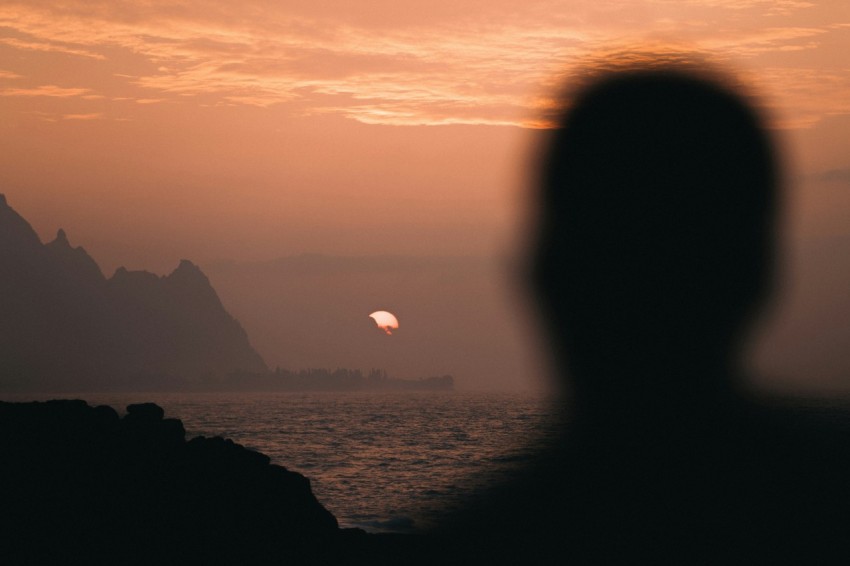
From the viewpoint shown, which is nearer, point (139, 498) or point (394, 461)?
point (139, 498)

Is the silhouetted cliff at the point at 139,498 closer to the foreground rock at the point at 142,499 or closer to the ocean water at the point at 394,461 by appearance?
the foreground rock at the point at 142,499

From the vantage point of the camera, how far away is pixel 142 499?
31.0m

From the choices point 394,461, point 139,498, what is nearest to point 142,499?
point 139,498

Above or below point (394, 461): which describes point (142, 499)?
above

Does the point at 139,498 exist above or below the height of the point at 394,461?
above

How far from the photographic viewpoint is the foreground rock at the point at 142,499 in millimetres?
28203

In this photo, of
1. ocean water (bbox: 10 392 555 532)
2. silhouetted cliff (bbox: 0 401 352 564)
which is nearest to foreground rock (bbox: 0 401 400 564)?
silhouetted cliff (bbox: 0 401 352 564)

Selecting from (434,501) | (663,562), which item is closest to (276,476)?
(663,562)

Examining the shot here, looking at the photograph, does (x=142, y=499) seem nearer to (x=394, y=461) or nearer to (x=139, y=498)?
(x=139, y=498)

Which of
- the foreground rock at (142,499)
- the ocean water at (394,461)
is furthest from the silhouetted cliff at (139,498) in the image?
the ocean water at (394,461)

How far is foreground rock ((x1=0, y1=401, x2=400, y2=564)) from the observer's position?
2820 centimetres

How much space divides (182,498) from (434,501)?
973 inches

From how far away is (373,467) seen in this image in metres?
74.3

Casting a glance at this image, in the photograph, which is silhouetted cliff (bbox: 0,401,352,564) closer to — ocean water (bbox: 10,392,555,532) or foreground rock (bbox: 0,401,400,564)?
foreground rock (bbox: 0,401,400,564)
